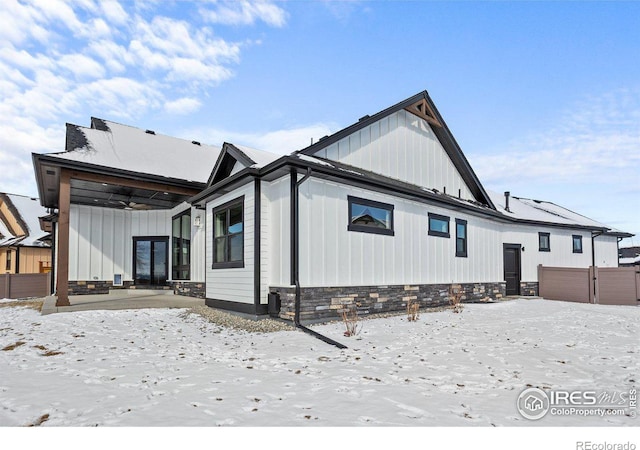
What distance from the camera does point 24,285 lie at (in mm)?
17234

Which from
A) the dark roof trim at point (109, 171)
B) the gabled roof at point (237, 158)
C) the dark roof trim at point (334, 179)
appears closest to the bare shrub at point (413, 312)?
the dark roof trim at point (334, 179)

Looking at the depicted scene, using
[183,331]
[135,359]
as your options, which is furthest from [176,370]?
[183,331]

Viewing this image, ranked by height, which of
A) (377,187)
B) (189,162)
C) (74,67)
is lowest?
(377,187)

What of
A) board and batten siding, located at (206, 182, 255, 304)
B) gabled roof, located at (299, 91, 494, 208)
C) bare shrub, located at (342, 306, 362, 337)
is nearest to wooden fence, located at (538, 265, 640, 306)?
gabled roof, located at (299, 91, 494, 208)

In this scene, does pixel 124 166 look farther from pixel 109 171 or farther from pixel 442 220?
pixel 442 220

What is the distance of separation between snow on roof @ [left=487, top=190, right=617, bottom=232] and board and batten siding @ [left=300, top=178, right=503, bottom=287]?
465cm

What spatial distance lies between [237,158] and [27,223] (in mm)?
20784

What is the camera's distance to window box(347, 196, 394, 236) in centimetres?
936

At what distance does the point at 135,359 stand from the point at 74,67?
380 inches

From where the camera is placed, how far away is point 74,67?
36.2 feet

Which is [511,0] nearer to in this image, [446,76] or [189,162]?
[446,76]

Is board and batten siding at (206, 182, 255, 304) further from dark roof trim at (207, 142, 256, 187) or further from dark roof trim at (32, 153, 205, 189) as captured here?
dark roof trim at (32, 153, 205, 189)

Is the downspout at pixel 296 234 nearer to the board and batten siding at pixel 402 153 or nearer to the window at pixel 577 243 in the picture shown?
the board and batten siding at pixel 402 153

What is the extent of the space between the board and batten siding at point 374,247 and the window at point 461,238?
0.71 ft
